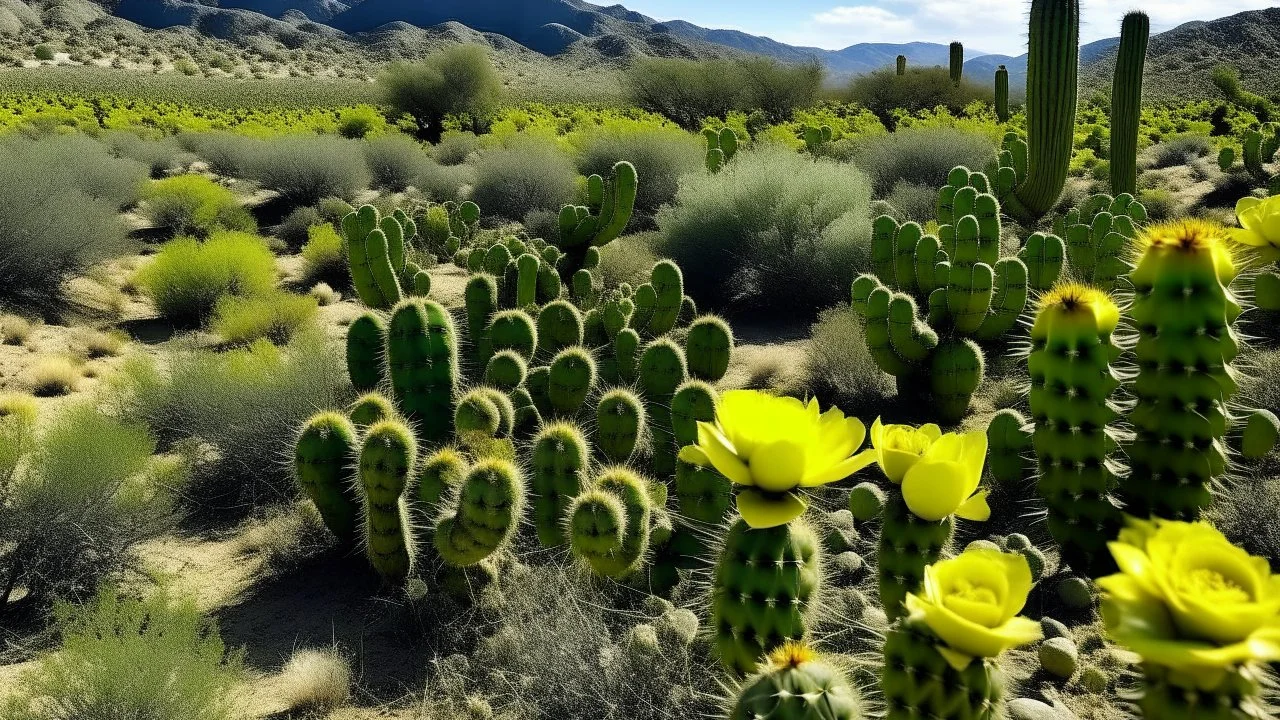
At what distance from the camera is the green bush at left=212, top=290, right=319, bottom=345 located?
27.4 ft

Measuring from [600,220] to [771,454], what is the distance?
8079 mm

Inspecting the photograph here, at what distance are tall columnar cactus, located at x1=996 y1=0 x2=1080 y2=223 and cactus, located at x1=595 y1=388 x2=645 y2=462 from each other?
7512 millimetres

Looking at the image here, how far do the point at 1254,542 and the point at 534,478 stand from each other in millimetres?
3285

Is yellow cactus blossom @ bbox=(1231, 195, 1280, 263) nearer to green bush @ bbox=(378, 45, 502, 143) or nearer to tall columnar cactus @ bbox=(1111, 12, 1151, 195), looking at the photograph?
tall columnar cactus @ bbox=(1111, 12, 1151, 195)

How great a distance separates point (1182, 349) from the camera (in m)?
2.78

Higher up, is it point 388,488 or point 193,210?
point 193,210

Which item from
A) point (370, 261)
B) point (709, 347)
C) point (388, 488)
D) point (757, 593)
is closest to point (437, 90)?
point (370, 261)

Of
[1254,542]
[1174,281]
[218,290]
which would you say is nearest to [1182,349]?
[1174,281]

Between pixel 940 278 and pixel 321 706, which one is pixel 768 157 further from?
pixel 321 706

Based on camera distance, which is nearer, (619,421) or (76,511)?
(76,511)

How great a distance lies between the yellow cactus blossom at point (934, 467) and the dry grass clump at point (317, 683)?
2425mm

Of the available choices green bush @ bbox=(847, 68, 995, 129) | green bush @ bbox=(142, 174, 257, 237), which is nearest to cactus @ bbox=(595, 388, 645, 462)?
green bush @ bbox=(142, 174, 257, 237)

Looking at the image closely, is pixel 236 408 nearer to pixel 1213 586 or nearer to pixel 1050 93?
pixel 1213 586

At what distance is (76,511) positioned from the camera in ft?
14.7
